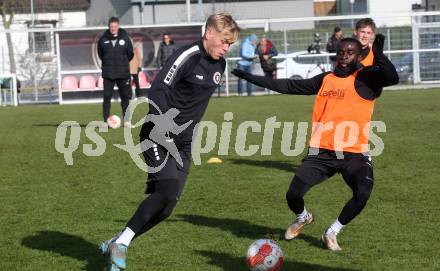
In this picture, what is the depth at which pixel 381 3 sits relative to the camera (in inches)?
2024

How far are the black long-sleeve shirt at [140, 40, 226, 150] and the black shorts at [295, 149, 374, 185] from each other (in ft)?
4.29

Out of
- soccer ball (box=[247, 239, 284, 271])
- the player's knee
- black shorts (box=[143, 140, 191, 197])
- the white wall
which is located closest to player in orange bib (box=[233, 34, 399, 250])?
soccer ball (box=[247, 239, 284, 271])

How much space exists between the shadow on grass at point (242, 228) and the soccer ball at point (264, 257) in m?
0.90

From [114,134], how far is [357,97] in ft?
31.5

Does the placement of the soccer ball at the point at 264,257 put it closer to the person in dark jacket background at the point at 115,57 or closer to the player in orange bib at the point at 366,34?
the player in orange bib at the point at 366,34

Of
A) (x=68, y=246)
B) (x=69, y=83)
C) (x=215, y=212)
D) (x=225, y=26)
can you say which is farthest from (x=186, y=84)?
(x=69, y=83)

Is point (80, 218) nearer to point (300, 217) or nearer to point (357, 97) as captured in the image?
point (300, 217)

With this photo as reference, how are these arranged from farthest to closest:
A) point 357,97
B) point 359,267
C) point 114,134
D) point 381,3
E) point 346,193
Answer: point 381,3 < point 114,134 < point 346,193 < point 357,97 < point 359,267

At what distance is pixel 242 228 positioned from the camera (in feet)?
25.8

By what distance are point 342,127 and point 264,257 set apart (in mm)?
1545

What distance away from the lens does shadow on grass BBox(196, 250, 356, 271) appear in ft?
20.8

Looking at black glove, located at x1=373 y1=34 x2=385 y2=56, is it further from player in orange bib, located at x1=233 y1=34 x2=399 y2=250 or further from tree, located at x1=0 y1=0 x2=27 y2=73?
tree, located at x1=0 y1=0 x2=27 y2=73

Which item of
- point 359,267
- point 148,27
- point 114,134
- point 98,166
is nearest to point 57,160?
point 98,166

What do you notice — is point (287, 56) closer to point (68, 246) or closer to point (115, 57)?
point (115, 57)
